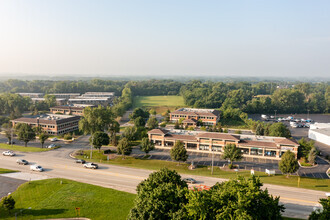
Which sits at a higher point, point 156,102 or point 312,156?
point 156,102

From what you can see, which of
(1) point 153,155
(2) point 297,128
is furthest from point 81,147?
(2) point 297,128

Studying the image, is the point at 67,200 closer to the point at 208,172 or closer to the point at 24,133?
the point at 208,172

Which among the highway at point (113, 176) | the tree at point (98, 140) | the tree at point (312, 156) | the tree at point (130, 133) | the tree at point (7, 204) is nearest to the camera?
the tree at point (7, 204)

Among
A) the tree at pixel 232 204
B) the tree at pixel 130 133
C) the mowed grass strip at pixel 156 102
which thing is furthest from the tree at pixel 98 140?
the mowed grass strip at pixel 156 102

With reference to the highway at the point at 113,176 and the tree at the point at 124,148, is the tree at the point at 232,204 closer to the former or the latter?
the highway at the point at 113,176

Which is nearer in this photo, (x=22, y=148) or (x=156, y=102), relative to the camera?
(x=22, y=148)

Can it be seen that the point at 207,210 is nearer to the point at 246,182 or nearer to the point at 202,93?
the point at 246,182

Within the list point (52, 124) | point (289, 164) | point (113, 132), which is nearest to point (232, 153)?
point (289, 164)
